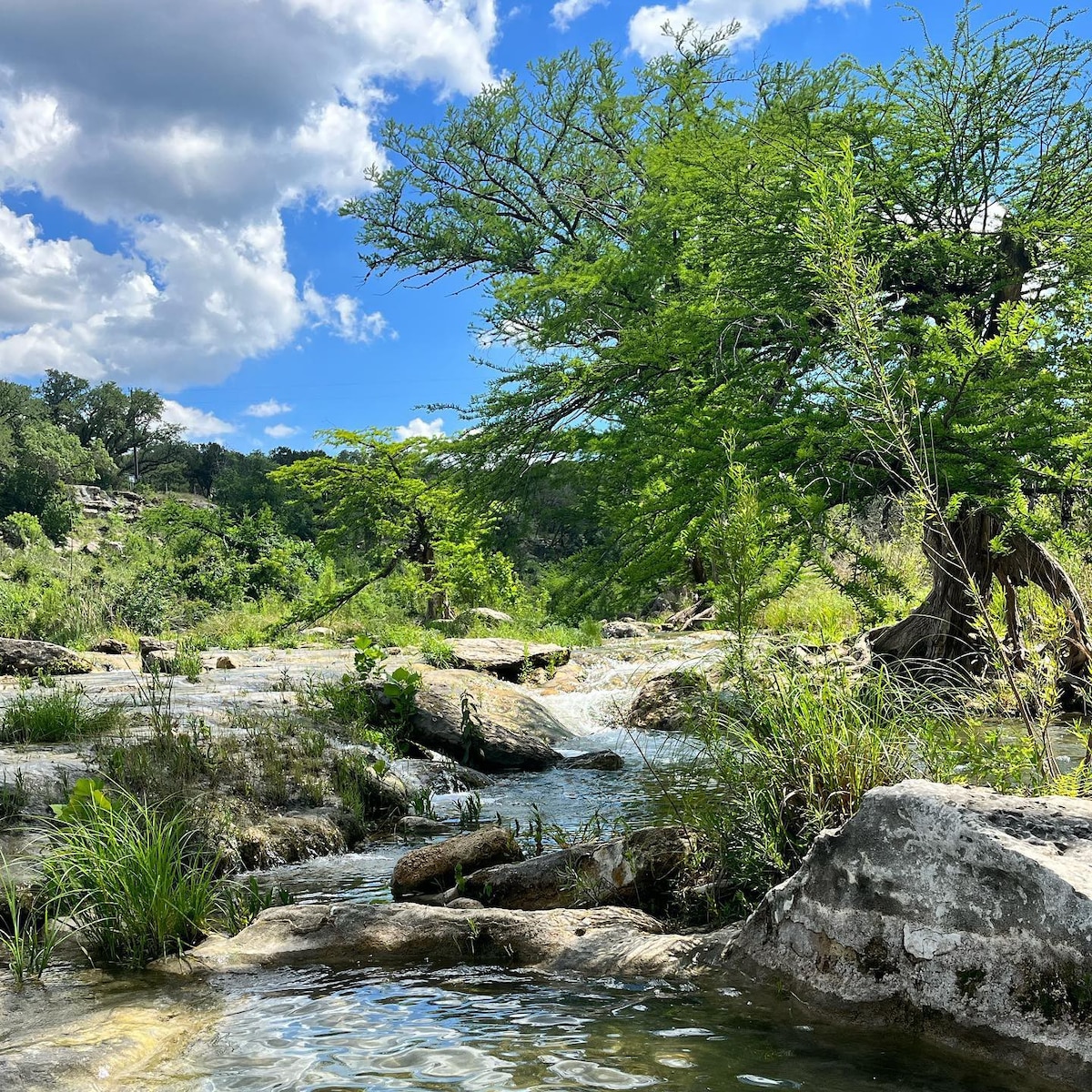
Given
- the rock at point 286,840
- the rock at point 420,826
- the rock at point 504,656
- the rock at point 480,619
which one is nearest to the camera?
the rock at point 286,840

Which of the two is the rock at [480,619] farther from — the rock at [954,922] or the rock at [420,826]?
the rock at [954,922]

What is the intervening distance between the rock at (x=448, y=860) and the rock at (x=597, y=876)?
0.20 metres

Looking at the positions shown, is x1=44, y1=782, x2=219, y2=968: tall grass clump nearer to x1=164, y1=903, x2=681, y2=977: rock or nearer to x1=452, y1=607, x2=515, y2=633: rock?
x1=164, y1=903, x2=681, y2=977: rock

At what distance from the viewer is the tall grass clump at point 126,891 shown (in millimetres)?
4012

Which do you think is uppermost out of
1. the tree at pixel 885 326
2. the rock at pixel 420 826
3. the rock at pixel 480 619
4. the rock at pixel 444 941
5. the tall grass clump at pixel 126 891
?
the tree at pixel 885 326

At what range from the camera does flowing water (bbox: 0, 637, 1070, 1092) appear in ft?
8.96

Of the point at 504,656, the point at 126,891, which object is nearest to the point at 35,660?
the point at 504,656

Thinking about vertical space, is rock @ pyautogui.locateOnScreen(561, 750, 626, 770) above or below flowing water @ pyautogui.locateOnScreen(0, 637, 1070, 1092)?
below

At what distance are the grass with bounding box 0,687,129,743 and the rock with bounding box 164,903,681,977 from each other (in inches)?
163

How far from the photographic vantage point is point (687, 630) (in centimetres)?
1853

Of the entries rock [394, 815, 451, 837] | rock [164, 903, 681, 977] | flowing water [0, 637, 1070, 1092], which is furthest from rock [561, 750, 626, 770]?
flowing water [0, 637, 1070, 1092]

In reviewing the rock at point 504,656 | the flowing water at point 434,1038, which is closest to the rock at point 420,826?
the flowing water at point 434,1038

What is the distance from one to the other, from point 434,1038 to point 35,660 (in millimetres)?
12030

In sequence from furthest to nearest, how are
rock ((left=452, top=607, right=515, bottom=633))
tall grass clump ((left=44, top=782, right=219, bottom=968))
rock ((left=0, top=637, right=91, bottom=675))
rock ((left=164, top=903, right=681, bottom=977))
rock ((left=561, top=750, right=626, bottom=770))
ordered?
rock ((left=452, top=607, right=515, bottom=633)) → rock ((left=0, top=637, right=91, bottom=675)) → rock ((left=561, top=750, right=626, bottom=770)) → tall grass clump ((left=44, top=782, right=219, bottom=968)) → rock ((left=164, top=903, right=681, bottom=977))
